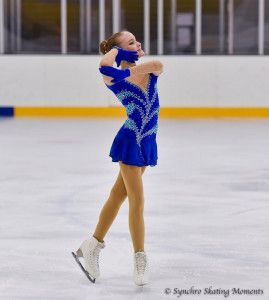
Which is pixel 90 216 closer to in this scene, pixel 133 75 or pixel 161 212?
pixel 161 212

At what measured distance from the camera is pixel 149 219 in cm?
570

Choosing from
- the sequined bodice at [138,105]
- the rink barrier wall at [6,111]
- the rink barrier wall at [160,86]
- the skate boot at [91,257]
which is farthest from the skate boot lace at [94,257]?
the rink barrier wall at [6,111]

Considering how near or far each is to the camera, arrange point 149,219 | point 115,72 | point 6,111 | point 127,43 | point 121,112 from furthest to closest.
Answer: point 6,111 < point 121,112 < point 149,219 < point 127,43 < point 115,72

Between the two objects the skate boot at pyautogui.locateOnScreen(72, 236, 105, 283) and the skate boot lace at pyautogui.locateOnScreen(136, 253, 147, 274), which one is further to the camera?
the skate boot at pyautogui.locateOnScreen(72, 236, 105, 283)

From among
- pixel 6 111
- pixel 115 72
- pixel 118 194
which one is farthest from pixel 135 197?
pixel 6 111

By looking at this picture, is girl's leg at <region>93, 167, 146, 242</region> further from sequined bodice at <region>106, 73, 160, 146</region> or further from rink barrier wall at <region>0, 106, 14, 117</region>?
rink barrier wall at <region>0, 106, 14, 117</region>

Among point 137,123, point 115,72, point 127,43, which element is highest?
point 127,43

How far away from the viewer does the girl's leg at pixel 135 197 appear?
12.4 feet

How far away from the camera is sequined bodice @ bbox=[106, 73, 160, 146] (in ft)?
12.4

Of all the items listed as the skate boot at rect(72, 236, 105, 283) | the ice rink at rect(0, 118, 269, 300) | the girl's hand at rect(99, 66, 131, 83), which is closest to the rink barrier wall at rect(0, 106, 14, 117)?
the ice rink at rect(0, 118, 269, 300)

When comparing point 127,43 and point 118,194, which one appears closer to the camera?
point 127,43

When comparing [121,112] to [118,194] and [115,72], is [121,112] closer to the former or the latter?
[118,194]

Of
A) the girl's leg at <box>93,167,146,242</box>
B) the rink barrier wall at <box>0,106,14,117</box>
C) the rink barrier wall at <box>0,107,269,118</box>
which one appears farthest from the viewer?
the rink barrier wall at <box>0,106,14,117</box>

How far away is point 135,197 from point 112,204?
0.19m
